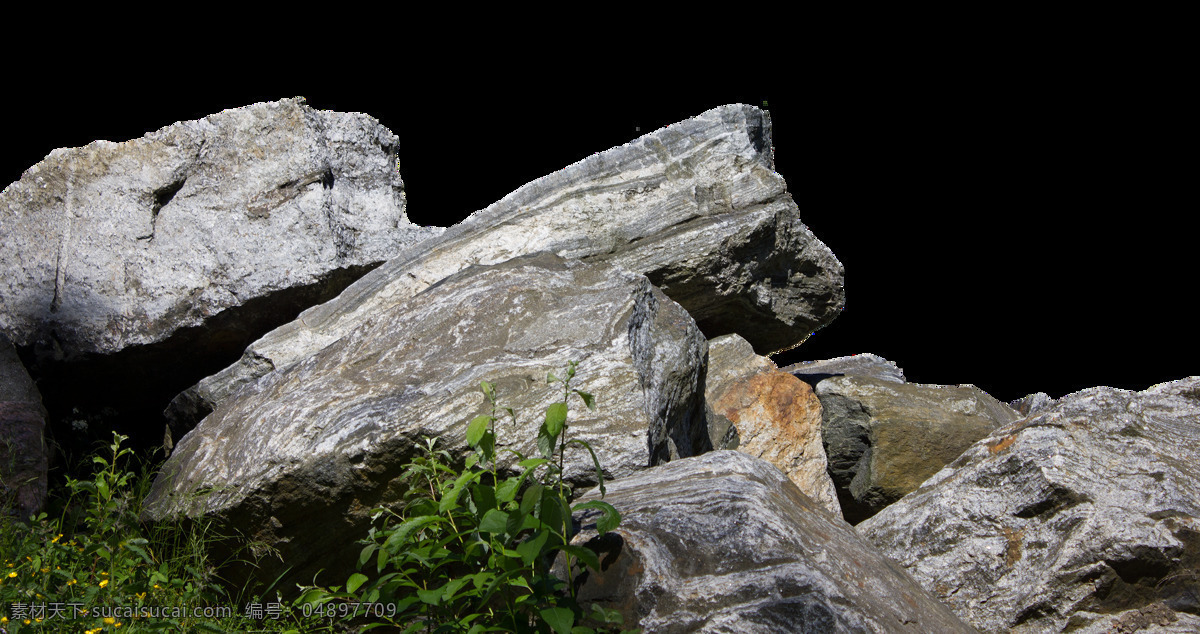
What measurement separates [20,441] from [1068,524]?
4.39 meters

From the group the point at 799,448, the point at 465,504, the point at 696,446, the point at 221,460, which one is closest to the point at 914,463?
the point at 799,448

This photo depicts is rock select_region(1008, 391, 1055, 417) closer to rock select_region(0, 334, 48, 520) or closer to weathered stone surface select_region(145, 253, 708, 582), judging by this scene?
weathered stone surface select_region(145, 253, 708, 582)

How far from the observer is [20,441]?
4.27 m

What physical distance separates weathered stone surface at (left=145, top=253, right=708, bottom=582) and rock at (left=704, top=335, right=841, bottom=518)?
2.27 ft

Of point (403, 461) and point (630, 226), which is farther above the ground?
point (630, 226)

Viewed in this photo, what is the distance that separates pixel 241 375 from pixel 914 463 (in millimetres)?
3456

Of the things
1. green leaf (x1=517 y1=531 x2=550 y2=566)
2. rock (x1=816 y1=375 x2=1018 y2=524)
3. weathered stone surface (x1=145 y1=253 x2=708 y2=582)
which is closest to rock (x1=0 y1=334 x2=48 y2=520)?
weathered stone surface (x1=145 y1=253 x2=708 y2=582)

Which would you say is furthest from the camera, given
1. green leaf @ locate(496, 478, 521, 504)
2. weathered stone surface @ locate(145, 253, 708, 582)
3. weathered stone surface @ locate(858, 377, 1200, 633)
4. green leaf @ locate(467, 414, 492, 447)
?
weathered stone surface @ locate(145, 253, 708, 582)

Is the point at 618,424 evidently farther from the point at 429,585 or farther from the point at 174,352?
the point at 174,352

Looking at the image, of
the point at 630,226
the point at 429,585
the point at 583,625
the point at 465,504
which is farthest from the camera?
the point at 630,226

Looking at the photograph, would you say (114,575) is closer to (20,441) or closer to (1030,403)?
(20,441)

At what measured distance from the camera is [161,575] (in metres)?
3.39

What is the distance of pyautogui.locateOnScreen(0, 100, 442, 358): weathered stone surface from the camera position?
A: 5047mm

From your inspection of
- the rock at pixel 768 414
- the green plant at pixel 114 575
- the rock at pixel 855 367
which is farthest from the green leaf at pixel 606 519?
the rock at pixel 855 367
